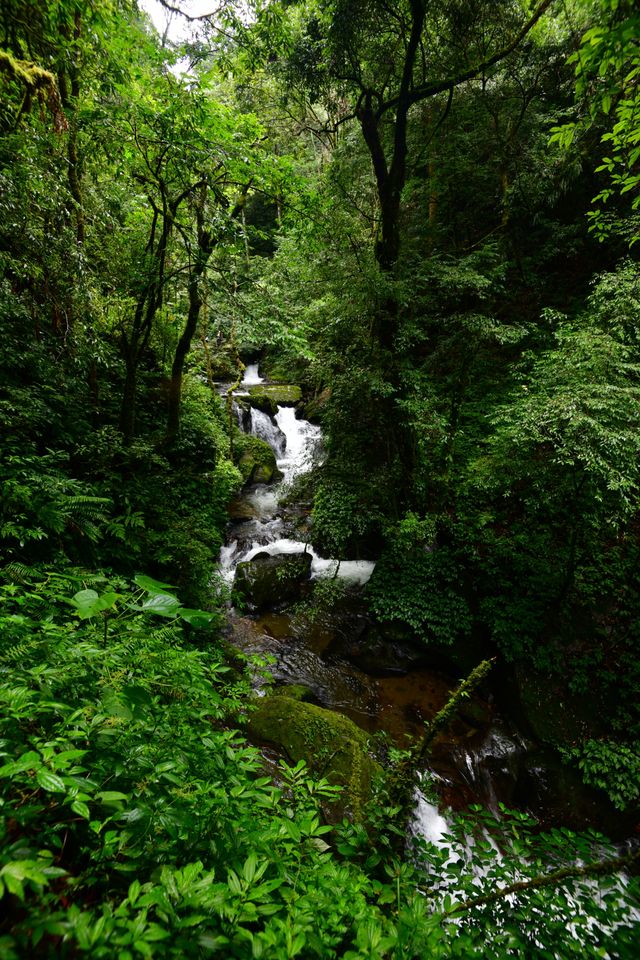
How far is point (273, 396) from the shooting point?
15648 mm

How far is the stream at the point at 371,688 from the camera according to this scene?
530cm

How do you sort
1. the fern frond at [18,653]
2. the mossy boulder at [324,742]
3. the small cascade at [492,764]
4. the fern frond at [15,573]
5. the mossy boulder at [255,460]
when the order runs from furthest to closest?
the mossy boulder at [255,460], the small cascade at [492,764], the mossy boulder at [324,742], the fern frond at [15,573], the fern frond at [18,653]

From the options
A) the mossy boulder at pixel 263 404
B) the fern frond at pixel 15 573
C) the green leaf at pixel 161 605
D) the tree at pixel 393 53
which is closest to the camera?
the green leaf at pixel 161 605

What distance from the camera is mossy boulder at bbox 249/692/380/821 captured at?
3.96 m

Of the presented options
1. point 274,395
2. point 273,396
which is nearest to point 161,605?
point 273,396

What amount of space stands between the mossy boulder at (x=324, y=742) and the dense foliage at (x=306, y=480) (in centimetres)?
34

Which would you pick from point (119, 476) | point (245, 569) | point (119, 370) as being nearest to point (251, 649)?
point (245, 569)

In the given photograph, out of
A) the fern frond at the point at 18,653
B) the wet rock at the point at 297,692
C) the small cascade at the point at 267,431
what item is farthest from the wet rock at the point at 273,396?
the fern frond at the point at 18,653

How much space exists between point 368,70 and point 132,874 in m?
11.1

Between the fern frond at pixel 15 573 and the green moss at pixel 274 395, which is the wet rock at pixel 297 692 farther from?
the green moss at pixel 274 395

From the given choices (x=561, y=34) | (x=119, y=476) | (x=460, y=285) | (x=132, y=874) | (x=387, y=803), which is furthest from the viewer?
(x=561, y=34)

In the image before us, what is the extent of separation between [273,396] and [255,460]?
4572 millimetres

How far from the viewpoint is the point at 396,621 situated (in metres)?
7.38

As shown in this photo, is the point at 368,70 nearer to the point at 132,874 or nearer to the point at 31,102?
the point at 31,102
